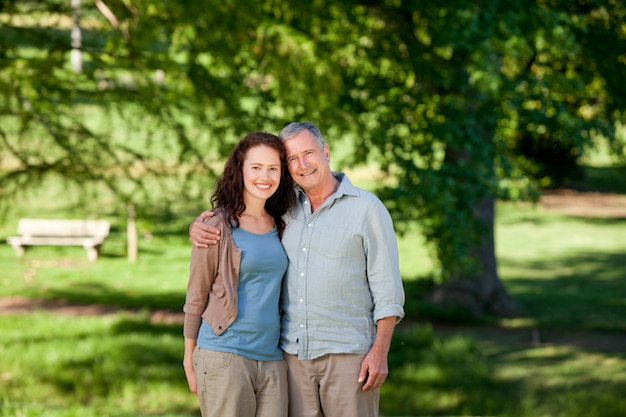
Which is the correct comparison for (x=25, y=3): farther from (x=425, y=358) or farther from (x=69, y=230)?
(x=69, y=230)

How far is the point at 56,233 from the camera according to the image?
17.7 m

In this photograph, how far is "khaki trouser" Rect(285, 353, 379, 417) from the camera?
3.36 meters

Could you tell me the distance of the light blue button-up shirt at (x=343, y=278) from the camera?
3.38 metres

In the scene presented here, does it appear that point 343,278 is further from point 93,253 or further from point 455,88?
point 93,253

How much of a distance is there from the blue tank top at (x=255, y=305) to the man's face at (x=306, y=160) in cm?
26

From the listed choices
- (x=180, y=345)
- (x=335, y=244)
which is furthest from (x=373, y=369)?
(x=180, y=345)

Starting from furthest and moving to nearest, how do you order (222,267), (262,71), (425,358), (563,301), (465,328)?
(563,301) → (465,328) → (425,358) → (262,71) → (222,267)

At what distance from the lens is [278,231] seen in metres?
3.51

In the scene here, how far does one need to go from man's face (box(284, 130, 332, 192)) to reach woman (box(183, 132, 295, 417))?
4 cm

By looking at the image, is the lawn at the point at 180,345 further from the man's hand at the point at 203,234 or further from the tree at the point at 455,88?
the man's hand at the point at 203,234

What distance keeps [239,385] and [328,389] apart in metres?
0.33

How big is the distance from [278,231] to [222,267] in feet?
0.94

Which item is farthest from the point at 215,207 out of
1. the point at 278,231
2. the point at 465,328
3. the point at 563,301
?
the point at 563,301

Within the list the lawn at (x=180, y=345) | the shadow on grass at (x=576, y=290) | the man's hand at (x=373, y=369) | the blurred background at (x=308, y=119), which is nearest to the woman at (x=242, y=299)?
the man's hand at (x=373, y=369)
